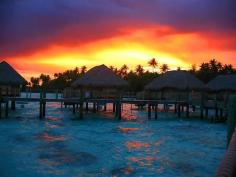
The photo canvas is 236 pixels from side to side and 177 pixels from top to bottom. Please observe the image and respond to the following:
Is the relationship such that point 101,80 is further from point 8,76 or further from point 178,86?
point 8,76

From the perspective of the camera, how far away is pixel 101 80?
87.0 feet

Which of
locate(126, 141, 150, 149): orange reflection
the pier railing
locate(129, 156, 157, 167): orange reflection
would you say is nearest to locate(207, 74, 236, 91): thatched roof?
locate(126, 141, 150, 149): orange reflection

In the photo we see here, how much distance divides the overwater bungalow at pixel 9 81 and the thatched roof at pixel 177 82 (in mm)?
12020

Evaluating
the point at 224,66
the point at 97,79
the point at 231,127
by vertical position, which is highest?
the point at 224,66

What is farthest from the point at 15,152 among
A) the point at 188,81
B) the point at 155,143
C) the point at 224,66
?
the point at 224,66

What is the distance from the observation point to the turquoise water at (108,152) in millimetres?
8734

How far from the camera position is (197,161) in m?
9.95

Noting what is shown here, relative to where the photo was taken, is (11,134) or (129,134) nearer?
(11,134)

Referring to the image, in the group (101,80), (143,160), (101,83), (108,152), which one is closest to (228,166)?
(143,160)

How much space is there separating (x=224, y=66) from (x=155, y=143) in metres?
39.8

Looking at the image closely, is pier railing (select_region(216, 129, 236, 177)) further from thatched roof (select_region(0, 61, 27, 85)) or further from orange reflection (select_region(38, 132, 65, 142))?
thatched roof (select_region(0, 61, 27, 85))

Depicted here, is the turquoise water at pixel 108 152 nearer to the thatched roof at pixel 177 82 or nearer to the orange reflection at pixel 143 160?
the orange reflection at pixel 143 160

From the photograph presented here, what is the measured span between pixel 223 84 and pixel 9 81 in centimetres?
1882

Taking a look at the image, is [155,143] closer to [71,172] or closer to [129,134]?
[129,134]
